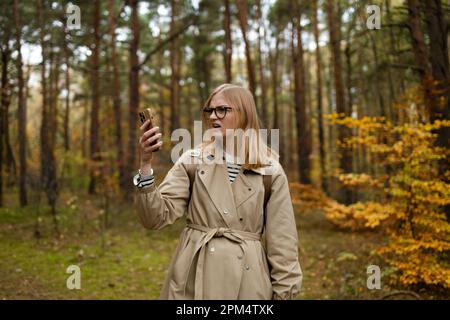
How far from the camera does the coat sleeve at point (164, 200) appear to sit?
7.24 ft

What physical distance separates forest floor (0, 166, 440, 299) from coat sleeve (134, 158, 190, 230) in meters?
4.85

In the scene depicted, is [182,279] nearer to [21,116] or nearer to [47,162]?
[47,162]

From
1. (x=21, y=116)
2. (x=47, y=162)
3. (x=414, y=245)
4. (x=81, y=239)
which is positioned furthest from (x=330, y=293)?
(x=21, y=116)

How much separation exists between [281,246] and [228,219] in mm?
340

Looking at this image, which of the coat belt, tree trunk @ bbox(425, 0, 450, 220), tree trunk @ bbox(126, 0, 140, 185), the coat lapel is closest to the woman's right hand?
the coat lapel

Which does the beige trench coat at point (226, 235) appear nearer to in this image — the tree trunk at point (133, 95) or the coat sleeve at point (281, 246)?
the coat sleeve at point (281, 246)

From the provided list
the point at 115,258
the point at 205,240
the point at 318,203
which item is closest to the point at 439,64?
the point at 318,203

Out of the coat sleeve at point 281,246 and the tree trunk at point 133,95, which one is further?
the tree trunk at point 133,95

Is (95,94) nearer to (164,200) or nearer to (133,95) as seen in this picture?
(133,95)

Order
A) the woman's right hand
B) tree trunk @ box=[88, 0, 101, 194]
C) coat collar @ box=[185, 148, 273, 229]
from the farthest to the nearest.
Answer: tree trunk @ box=[88, 0, 101, 194]
coat collar @ box=[185, 148, 273, 229]
the woman's right hand

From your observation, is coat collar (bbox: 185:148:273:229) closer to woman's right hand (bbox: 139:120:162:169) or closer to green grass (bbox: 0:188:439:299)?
woman's right hand (bbox: 139:120:162:169)

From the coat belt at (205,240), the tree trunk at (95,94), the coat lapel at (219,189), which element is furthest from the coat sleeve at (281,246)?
the tree trunk at (95,94)

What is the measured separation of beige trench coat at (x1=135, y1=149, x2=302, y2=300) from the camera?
7.64 feet

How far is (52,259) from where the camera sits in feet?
27.1
